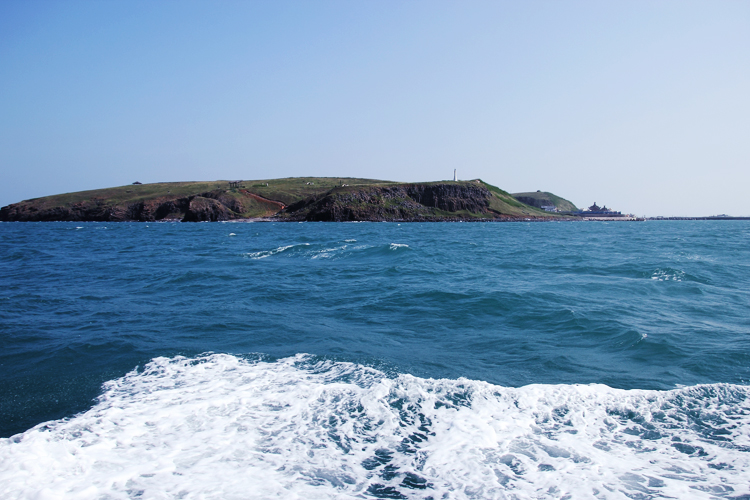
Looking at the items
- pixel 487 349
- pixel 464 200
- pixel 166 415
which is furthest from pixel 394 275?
pixel 464 200

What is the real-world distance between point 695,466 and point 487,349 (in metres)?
4.96

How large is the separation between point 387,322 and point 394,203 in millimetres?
120549

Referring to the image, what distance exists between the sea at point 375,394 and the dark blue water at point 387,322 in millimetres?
79

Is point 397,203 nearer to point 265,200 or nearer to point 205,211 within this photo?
point 265,200

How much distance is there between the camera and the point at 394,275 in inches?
833

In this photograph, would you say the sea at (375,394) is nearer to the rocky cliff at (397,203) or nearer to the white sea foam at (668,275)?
the white sea foam at (668,275)

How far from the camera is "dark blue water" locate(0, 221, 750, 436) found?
28.3 feet

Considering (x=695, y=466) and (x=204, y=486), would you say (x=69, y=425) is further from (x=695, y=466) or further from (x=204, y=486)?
(x=695, y=466)

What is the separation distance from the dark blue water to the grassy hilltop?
99308 millimetres

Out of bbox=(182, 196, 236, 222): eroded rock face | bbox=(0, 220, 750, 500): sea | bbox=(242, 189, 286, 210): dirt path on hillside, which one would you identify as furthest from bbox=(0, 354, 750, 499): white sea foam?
bbox=(242, 189, 286, 210): dirt path on hillside

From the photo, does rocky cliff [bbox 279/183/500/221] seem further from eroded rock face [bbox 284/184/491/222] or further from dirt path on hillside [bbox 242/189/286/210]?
dirt path on hillside [bbox 242/189/286/210]

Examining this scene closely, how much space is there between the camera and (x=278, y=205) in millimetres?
137375

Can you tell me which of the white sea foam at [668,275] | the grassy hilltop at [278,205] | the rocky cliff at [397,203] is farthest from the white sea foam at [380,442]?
the grassy hilltop at [278,205]

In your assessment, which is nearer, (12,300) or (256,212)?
(12,300)
